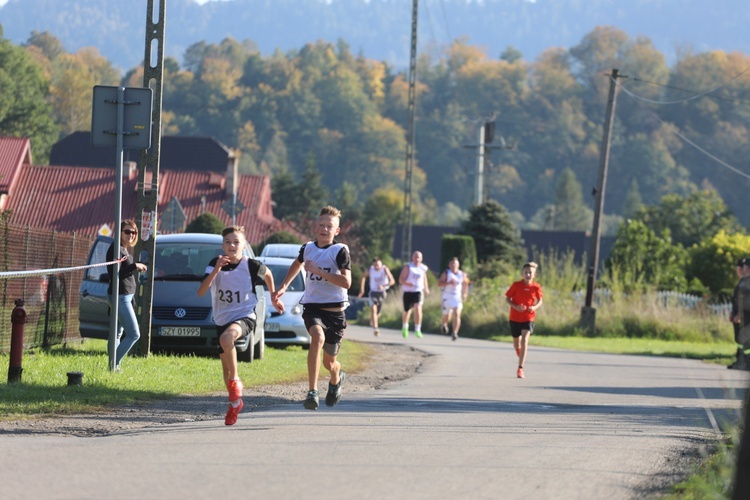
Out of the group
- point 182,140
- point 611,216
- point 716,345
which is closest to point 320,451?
point 716,345

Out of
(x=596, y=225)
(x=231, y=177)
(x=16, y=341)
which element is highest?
(x=231, y=177)

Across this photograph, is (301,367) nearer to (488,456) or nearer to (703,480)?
(488,456)

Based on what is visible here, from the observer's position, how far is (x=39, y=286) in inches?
713

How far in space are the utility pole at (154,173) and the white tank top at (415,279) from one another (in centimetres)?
1207

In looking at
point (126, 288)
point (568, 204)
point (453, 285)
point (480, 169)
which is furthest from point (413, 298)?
point (568, 204)

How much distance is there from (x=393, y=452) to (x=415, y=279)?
2007 centimetres

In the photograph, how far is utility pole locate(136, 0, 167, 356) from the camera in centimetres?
1670

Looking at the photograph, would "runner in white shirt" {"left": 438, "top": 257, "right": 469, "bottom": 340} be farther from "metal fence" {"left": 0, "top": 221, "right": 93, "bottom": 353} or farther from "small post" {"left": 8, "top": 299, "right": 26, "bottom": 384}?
"small post" {"left": 8, "top": 299, "right": 26, "bottom": 384}

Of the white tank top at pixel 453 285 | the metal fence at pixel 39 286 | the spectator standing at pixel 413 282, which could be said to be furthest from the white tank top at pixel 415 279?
the metal fence at pixel 39 286

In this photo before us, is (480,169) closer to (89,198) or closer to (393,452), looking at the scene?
(89,198)

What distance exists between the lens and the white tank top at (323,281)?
469 inches

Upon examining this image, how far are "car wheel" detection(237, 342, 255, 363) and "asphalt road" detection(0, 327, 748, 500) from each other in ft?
11.6

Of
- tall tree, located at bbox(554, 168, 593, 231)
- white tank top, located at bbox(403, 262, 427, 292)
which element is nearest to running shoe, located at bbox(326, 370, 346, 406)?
white tank top, located at bbox(403, 262, 427, 292)

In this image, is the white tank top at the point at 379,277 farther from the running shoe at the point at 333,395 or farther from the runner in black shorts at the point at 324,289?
the runner in black shorts at the point at 324,289
